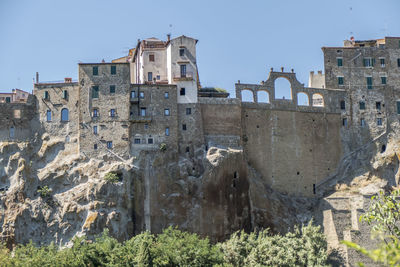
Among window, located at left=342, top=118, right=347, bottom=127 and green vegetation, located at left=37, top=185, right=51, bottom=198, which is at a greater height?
window, located at left=342, top=118, right=347, bottom=127

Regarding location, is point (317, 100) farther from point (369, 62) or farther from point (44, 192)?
point (44, 192)

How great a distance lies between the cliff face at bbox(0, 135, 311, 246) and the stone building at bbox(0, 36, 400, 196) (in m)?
1.45

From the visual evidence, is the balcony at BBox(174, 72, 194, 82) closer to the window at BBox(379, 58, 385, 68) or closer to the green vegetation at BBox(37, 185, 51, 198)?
the green vegetation at BBox(37, 185, 51, 198)

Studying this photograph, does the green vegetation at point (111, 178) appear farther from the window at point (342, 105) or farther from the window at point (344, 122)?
the window at point (342, 105)

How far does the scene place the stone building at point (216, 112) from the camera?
238ft

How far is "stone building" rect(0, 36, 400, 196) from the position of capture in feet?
238

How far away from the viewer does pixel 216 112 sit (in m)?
74.9

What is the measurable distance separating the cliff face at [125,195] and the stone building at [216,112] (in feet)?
4.77

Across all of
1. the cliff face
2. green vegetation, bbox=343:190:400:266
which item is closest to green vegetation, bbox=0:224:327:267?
the cliff face

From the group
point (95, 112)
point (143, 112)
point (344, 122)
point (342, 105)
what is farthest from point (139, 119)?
point (342, 105)

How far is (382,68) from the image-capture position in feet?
271

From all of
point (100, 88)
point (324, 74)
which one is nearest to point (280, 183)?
point (324, 74)

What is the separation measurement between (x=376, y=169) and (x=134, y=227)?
26037 millimetres

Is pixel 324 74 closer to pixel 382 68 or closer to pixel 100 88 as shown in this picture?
pixel 382 68
